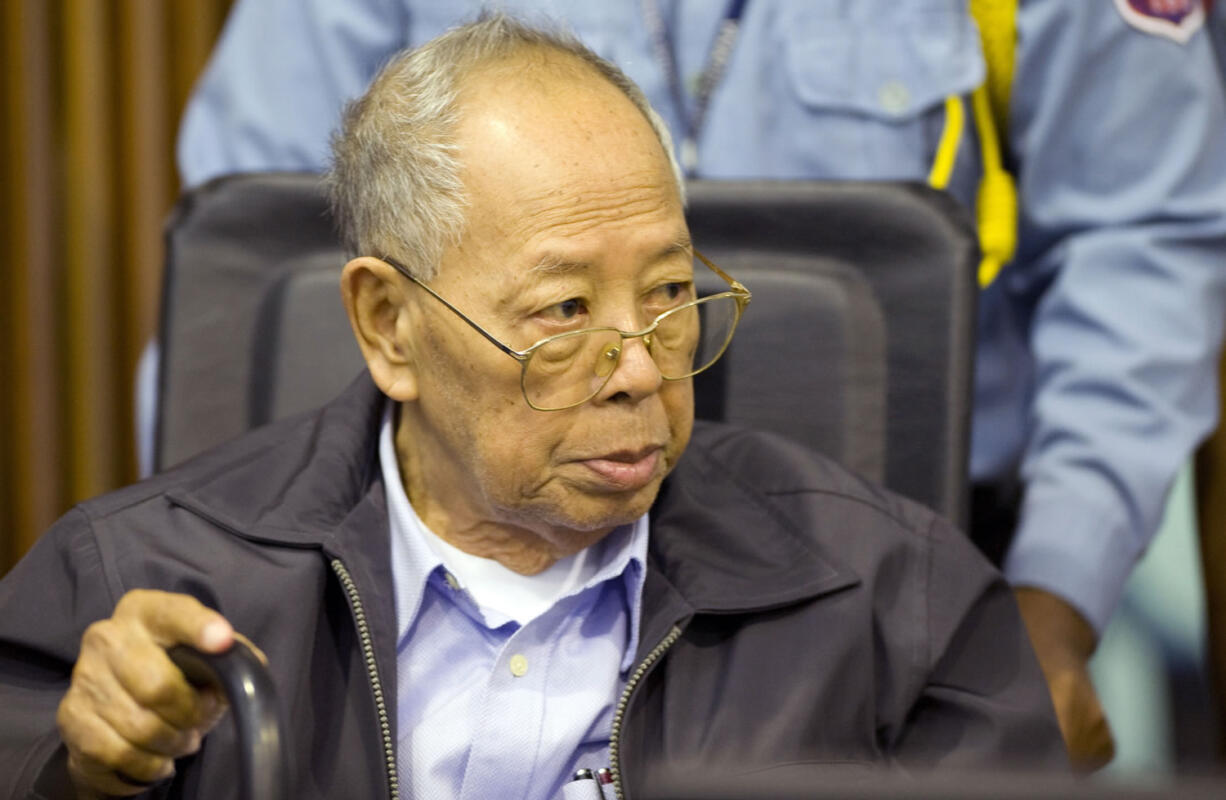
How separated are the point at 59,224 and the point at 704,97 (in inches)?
48.3

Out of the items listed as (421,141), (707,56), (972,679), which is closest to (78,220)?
(707,56)

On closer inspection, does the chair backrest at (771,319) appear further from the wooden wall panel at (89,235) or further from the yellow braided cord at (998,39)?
the wooden wall panel at (89,235)

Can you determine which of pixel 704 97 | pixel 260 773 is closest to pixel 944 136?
pixel 704 97

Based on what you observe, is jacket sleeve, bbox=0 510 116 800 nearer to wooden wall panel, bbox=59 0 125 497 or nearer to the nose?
the nose

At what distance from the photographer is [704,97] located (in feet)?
5.74

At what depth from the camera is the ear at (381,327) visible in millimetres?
1287

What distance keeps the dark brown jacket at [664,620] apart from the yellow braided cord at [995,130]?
18.6 inches

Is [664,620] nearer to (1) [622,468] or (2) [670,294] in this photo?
(1) [622,468]

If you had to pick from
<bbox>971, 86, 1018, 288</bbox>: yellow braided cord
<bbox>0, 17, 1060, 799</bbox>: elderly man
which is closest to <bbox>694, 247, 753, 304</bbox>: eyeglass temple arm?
<bbox>0, 17, 1060, 799</bbox>: elderly man

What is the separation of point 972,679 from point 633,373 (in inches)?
17.0

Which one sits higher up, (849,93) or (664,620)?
(849,93)

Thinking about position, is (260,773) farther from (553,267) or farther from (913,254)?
(913,254)

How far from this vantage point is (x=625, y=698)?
3.84ft

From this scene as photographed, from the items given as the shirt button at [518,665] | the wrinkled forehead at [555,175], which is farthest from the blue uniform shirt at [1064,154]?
the shirt button at [518,665]
